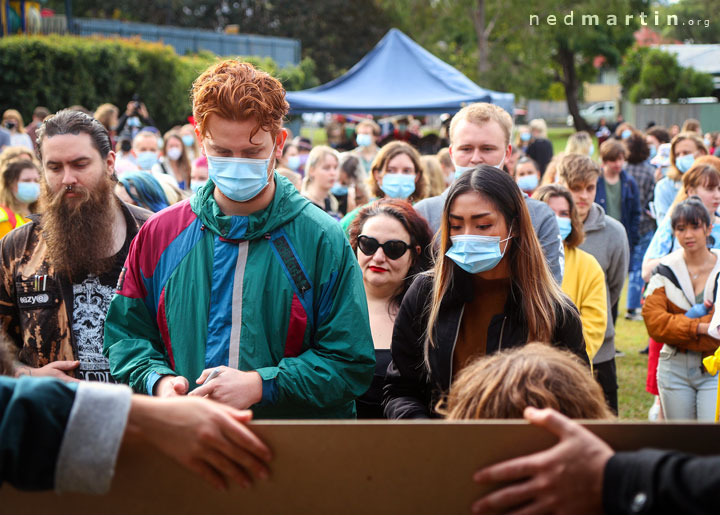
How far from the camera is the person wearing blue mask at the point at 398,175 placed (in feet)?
22.2

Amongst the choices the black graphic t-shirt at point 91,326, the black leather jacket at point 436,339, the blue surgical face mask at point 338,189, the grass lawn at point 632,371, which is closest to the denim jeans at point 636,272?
the grass lawn at point 632,371

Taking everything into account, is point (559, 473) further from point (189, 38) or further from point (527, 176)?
point (189, 38)

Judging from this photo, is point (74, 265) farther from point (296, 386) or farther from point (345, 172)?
point (345, 172)

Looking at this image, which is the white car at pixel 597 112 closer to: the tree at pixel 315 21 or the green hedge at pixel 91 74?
the tree at pixel 315 21

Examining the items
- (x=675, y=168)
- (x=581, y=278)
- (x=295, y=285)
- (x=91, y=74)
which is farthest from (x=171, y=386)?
(x=91, y=74)

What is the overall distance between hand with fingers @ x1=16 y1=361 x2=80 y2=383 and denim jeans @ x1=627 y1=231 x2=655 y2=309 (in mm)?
7710

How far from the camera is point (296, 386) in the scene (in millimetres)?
2604

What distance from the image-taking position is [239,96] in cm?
262

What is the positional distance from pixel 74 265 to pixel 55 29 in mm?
30463

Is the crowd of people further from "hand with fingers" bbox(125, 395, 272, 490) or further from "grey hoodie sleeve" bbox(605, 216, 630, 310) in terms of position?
"grey hoodie sleeve" bbox(605, 216, 630, 310)

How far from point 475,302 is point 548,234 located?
1.20 m

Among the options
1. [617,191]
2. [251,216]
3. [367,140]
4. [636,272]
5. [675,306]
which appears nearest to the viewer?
[251,216]

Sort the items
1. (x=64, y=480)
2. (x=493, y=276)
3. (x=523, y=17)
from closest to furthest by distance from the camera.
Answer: (x=64, y=480) < (x=493, y=276) < (x=523, y=17)

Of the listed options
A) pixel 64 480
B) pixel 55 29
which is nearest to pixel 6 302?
pixel 64 480
